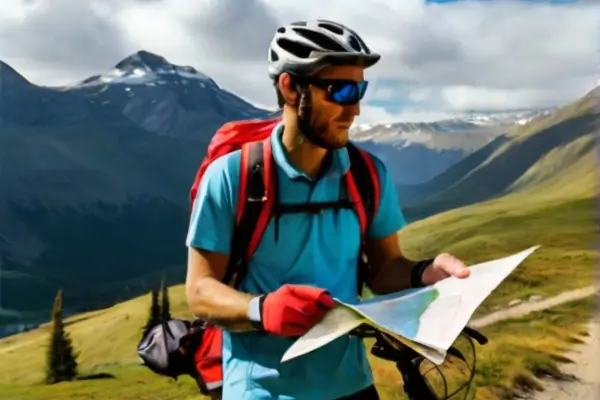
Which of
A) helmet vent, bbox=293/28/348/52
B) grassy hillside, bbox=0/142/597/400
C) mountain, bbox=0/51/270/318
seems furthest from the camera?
mountain, bbox=0/51/270/318

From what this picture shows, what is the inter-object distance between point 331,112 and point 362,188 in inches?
10.2

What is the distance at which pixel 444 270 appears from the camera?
254 cm

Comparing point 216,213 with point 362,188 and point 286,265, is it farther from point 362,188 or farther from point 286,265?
point 362,188

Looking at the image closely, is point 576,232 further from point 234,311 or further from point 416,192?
point 234,311

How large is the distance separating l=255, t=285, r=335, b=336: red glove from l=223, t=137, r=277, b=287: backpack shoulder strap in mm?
260

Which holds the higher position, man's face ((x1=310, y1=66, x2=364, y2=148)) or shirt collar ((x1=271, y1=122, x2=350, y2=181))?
man's face ((x1=310, y1=66, x2=364, y2=148))

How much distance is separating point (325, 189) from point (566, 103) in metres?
23.9

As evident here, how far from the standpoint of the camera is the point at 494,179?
29234 millimetres

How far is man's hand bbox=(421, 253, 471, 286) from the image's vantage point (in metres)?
2.49

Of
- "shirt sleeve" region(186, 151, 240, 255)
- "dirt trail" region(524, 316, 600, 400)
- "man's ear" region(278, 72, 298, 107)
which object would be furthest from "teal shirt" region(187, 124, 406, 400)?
"dirt trail" region(524, 316, 600, 400)

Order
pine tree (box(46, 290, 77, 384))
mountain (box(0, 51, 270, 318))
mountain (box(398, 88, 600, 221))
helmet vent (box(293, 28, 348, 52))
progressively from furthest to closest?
mountain (box(0, 51, 270, 318))
mountain (box(398, 88, 600, 221))
pine tree (box(46, 290, 77, 384))
helmet vent (box(293, 28, 348, 52))

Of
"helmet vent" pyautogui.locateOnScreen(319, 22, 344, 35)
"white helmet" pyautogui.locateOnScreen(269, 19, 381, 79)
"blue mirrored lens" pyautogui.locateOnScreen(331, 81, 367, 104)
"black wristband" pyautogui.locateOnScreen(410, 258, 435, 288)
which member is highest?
"helmet vent" pyautogui.locateOnScreen(319, 22, 344, 35)

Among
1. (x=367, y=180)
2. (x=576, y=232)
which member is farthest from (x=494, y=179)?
(x=367, y=180)

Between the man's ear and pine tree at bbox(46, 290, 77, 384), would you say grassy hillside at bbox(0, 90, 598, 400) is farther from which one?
the man's ear
